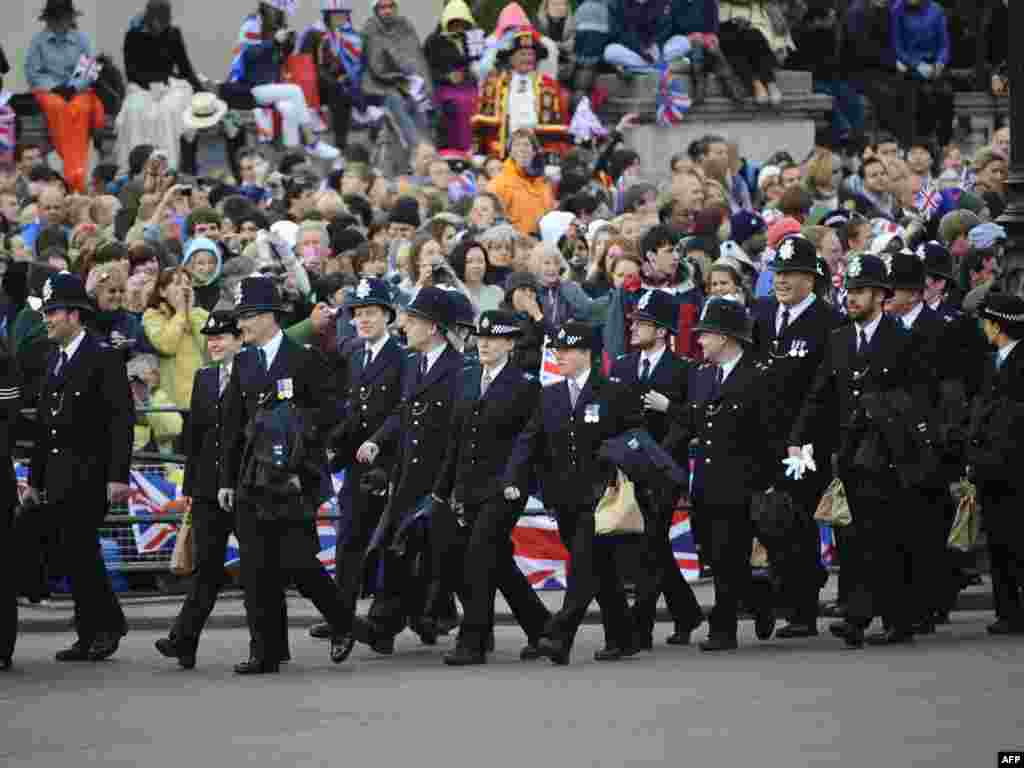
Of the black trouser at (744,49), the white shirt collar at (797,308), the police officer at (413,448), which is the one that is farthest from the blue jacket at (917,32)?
the police officer at (413,448)

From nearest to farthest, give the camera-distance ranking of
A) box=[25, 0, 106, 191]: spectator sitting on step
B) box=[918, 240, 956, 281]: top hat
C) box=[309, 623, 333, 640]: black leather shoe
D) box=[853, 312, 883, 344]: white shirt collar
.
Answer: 1. box=[853, 312, 883, 344]: white shirt collar
2. box=[309, 623, 333, 640]: black leather shoe
3. box=[918, 240, 956, 281]: top hat
4. box=[25, 0, 106, 191]: spectator sitting on step

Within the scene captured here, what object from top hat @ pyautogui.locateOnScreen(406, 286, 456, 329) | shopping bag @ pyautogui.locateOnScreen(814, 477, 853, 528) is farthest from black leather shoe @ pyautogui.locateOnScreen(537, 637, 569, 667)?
top hat @ pyautogui.locateOnScreen(406, 286, 456, 329)

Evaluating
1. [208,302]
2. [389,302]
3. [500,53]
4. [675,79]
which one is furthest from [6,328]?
[675,79]

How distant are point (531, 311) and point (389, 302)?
7.15ft

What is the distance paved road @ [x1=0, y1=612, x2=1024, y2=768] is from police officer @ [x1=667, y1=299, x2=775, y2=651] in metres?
0.32

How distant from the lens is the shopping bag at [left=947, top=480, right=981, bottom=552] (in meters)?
15.4

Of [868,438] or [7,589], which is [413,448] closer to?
[7,589]

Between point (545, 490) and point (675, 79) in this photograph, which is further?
point (675, 79)

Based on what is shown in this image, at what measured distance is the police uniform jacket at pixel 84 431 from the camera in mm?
14891

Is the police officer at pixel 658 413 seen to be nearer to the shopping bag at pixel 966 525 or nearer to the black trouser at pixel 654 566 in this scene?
the black trouser at pixel 654 566

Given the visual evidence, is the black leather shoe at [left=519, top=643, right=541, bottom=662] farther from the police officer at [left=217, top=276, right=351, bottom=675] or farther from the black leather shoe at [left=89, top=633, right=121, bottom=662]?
the black leather shoe at [left=89, top=633, right=121, bottom=662]

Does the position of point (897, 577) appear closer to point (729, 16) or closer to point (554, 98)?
point (554, 98)

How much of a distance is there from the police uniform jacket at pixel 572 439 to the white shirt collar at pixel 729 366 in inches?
21.8

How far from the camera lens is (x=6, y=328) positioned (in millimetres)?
17938
